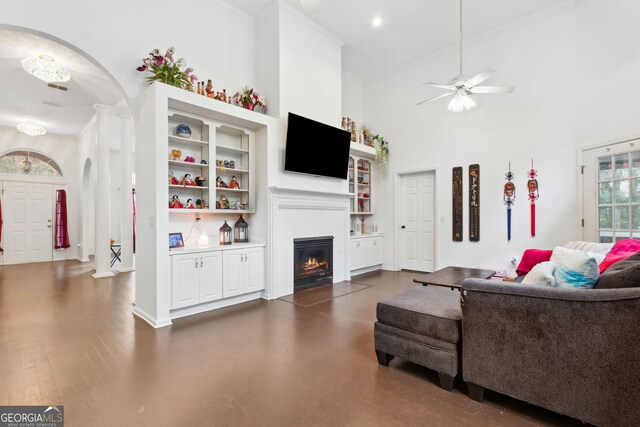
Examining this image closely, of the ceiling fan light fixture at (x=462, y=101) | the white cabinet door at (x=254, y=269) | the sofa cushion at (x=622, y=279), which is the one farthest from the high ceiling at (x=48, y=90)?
the sofa cushion at (x=622, y=279)

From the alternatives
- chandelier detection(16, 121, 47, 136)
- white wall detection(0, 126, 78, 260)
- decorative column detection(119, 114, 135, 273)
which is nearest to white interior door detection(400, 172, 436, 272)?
decorative column detection(119, 114, 135, 273)

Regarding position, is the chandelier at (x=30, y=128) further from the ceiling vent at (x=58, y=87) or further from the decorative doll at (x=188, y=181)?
the decorative doll at (x=188, y=181)

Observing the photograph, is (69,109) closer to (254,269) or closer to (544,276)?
(254,269)

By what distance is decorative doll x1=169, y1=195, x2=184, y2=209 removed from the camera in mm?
3859

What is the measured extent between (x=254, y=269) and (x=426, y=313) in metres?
2.76

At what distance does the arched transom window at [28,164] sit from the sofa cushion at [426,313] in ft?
33.8

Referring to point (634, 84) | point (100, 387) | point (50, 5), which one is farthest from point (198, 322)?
point (634, 84)

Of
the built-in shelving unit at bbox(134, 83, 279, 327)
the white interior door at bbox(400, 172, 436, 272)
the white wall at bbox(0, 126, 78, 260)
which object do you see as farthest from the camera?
the white wall at bbox(0, 126, 78, 260)

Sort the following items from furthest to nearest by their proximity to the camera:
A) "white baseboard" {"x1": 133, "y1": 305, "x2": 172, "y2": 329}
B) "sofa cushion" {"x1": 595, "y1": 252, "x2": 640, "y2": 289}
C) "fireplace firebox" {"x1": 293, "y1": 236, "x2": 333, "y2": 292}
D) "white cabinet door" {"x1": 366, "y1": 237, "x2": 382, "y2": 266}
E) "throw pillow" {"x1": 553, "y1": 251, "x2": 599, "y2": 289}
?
"white cabinet door" {"x1": 366, "y1": 237, "x2": 382, "y2": 266}, "fireplace firebox" {"x1": 293, "y1": 236, "x2": 333, "y2": 292}, "white baseboard" {"x1": 133, "y1": 305, "x2": 172, "y2": 329}, "throw pillow" {"x1": 553, "y1": 251, "x2": 599, "y2": 289}, "sofa cushion" {"x1": 595, "y1": 252, "x2": 640, "y2": 289}

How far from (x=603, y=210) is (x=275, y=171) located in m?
4.66

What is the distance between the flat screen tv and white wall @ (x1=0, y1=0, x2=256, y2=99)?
1239 mm

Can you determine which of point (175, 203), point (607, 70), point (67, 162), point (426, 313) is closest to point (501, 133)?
point (607, 70)

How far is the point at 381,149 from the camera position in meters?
6.57

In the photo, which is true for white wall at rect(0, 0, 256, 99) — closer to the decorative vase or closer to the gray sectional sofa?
the decorative vase
